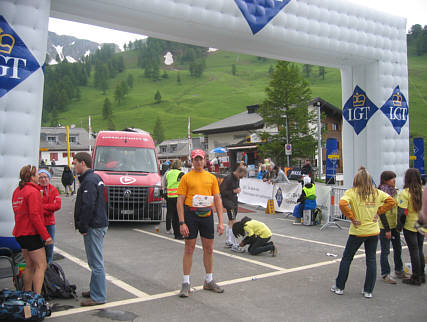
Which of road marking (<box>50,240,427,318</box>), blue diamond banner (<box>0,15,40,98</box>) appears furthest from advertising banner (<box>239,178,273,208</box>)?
blue diamond banner (<box>0,15,40,98</box>)

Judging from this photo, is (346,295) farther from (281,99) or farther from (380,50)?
(281,99)

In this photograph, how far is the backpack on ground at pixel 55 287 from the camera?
5.28 metres

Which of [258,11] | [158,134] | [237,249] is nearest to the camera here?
[237,249]

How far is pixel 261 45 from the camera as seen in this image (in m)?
10.2

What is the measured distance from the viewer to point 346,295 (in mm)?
5574

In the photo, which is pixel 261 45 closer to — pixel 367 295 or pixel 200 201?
pixel 200 201

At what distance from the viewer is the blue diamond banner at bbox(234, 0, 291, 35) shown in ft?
31.1

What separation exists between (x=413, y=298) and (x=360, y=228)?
1.19 m

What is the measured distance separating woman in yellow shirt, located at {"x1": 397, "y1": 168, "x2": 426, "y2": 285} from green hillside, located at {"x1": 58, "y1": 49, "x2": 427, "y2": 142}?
241 feet

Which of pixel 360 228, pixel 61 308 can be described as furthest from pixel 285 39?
pixel 61 308

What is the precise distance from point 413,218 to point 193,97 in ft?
417

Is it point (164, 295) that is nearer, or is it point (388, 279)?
point (164, 295)

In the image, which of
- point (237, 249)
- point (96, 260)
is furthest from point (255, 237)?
point (96, 260)

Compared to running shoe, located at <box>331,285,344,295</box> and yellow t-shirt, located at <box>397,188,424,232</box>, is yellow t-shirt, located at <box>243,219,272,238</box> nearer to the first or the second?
running shoe, located at <box>331,285,344,295</box>
